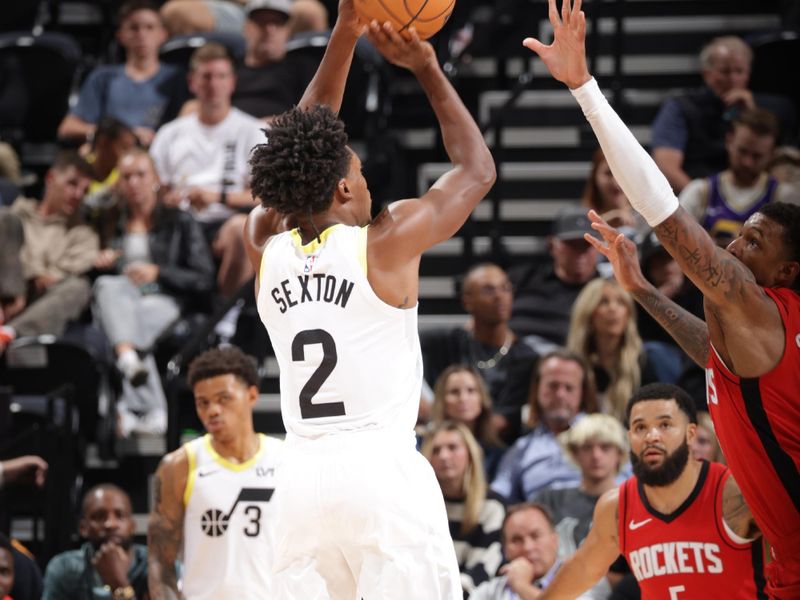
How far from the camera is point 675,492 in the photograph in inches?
229

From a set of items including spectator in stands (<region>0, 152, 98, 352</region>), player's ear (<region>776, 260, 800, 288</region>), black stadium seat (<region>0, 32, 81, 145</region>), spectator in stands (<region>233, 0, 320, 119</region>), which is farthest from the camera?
black stadium seat (<region>0, 32, 81, 145</region>)

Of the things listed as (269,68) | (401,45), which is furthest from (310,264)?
(269,68)

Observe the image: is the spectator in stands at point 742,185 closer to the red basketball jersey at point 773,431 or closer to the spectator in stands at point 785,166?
the spectator in stands at point 785,166

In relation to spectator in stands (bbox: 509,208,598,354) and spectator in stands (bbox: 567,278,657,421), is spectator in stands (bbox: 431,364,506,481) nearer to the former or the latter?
spectator in stands (bbox: 567,278,657,421)

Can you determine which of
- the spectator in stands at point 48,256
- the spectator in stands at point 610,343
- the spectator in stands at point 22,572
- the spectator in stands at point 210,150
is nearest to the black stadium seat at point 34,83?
the spectator in stands at point 48,256

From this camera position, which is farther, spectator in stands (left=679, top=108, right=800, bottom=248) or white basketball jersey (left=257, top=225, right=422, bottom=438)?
spectator in stands (left=679, top=108, right=800, bottom=248)

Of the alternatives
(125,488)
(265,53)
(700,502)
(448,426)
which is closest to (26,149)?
(265,53)

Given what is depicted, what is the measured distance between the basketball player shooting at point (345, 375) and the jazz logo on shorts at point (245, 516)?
194cm

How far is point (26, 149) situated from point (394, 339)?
736 cm

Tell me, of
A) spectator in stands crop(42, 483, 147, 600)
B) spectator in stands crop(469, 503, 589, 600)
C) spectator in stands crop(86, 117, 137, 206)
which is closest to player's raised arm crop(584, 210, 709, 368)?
spectator in stands crop(469, 503, 589, 600)

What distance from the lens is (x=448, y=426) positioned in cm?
795

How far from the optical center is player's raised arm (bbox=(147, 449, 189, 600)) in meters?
6.59

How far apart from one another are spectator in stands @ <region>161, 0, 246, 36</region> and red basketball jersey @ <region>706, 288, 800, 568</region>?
725 cm

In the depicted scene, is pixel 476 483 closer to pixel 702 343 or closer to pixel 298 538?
pixel 702 343
